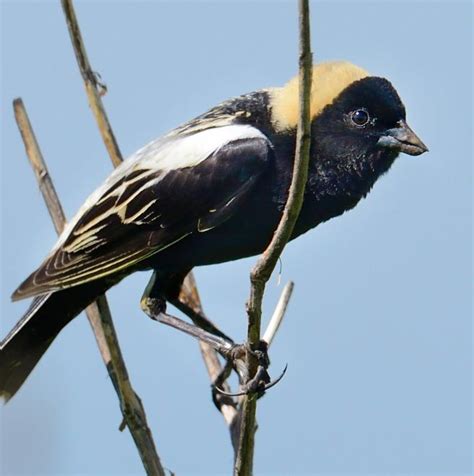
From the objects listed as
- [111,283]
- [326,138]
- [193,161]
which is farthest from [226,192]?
[111,283]

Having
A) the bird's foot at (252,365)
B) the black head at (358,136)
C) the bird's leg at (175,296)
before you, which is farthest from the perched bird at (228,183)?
the bird's foot at (252,365)

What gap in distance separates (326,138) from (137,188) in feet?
3.21

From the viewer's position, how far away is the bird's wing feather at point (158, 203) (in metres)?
4.90

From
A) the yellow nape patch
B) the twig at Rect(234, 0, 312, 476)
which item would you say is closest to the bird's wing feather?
the yellow nape patch

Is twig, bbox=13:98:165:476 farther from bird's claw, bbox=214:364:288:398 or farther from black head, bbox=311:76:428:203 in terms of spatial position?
black head, bbox=311:76:428:203

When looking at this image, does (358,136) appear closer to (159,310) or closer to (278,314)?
(278,314)

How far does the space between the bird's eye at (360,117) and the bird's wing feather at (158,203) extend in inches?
17.3

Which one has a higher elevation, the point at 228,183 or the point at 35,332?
the point at 228,183

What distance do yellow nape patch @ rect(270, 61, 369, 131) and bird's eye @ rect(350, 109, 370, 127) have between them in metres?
0.13

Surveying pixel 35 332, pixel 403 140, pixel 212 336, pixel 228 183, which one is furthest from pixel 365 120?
pixel 35 332

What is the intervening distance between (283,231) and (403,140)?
1539 millimetres

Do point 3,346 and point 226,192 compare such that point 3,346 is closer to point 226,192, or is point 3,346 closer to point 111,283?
point 111,283

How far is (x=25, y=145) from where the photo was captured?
5133 millimetres

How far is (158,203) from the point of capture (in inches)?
200
